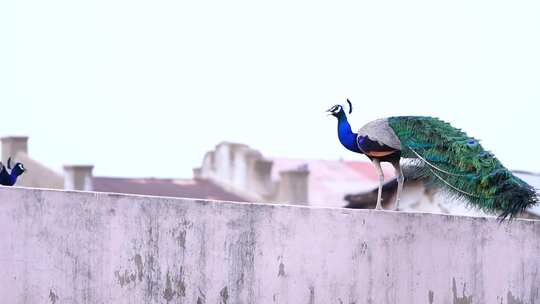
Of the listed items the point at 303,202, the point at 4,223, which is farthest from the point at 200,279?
the point at 303,202

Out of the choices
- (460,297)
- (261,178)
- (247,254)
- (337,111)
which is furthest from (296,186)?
(247,254)

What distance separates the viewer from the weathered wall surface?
7781mm

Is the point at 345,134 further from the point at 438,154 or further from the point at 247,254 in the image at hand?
the point at 247,254

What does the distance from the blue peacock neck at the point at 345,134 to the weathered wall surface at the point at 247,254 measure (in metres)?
0.57

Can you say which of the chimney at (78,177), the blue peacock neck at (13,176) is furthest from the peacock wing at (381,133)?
the chimney at (78,177)

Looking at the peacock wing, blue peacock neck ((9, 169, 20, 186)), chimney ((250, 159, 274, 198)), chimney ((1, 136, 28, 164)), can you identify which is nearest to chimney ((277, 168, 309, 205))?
chimney ((250, 159, 274, 198))

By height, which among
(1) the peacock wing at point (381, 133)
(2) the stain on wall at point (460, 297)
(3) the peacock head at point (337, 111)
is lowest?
(2) the stain on wall at point (460, 297)

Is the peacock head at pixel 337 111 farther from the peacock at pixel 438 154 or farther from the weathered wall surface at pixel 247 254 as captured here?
the weathered wall surface at pixel 247 254

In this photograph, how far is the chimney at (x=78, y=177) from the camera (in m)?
29.5

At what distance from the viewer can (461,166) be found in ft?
25.9

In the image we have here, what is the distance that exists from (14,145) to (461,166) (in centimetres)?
2579

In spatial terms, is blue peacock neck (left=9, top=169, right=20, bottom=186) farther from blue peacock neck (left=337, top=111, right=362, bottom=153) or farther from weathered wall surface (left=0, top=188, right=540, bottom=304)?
blue peacock neck (left=337, top=111, right=362, bottom=153)

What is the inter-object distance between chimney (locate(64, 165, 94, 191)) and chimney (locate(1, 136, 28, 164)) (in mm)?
2925

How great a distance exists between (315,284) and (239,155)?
88.0 ft
